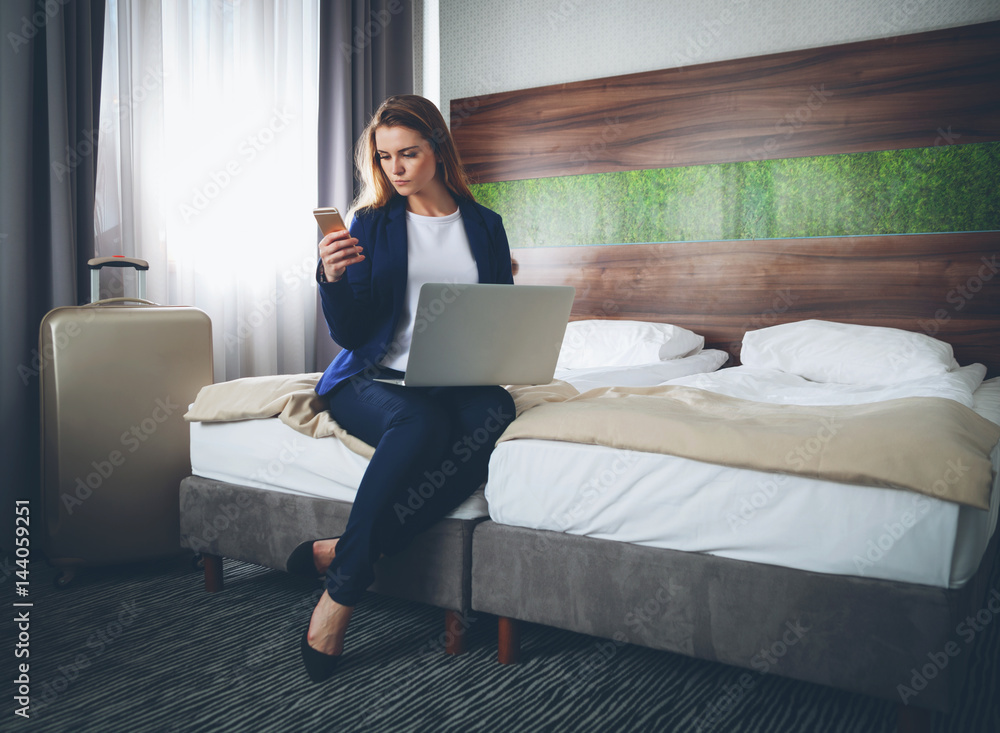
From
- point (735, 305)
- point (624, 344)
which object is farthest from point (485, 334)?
point (735, 305)

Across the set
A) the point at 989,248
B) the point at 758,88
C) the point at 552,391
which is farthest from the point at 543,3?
the point at 552,391

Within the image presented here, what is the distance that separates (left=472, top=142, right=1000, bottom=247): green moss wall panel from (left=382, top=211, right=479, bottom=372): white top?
166cm

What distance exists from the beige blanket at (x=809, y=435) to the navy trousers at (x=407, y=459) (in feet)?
0.34

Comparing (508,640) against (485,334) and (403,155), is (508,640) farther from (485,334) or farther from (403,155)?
(403,155)

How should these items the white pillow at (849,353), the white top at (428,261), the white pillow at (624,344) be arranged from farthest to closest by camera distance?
the white pillow at (624,344), the white pillow at (849,353), the white top at (428,261)

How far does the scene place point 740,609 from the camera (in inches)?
46.9

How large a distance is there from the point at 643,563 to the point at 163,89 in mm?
2342

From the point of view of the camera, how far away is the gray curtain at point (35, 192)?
200 centimetres

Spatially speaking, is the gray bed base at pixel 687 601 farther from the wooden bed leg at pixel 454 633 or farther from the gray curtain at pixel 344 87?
the gray curtain at pixel 344 87

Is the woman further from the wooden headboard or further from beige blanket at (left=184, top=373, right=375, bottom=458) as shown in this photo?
the wooden headboard

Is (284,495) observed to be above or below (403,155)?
below

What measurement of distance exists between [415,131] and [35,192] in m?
1.26

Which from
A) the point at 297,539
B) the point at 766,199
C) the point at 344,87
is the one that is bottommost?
the point at 297,539

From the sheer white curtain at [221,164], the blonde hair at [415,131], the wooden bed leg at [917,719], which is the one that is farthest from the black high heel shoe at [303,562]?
the sheer white curtain at [221,164]
